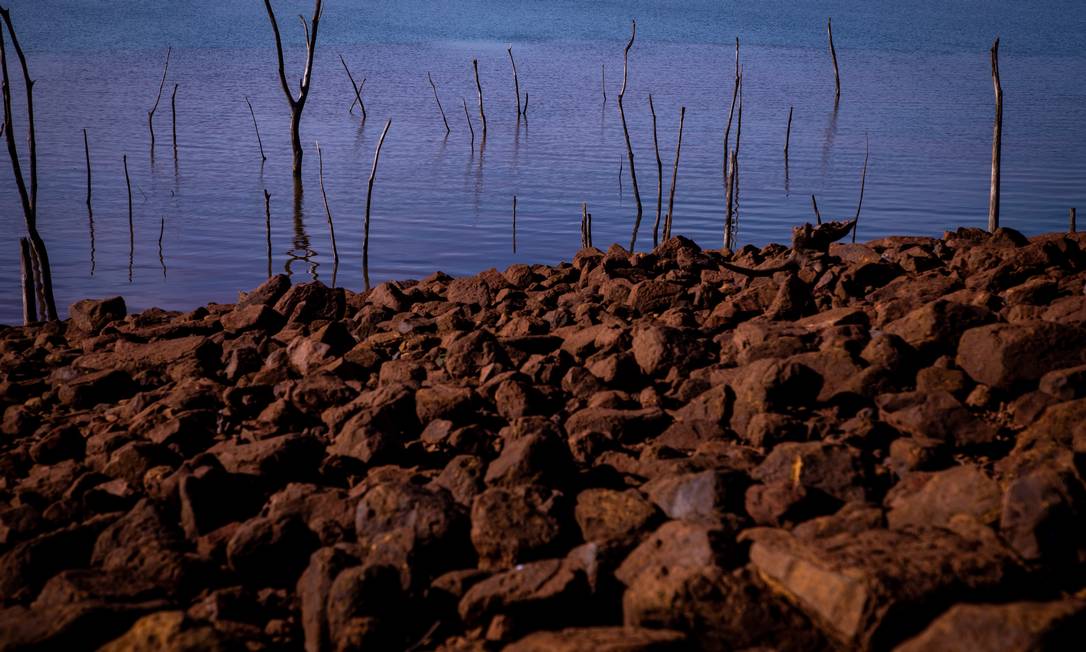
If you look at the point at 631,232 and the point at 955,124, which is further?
the point at 955,124

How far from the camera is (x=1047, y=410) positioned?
3.73 metres

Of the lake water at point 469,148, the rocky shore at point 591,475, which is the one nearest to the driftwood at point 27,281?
the lake water at point 469,148

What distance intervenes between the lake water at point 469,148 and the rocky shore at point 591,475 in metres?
6.02

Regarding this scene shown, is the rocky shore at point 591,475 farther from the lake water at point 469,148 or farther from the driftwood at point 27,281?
the lake water at point 469,148

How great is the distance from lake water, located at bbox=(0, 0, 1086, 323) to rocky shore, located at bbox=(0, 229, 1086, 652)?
6.02m

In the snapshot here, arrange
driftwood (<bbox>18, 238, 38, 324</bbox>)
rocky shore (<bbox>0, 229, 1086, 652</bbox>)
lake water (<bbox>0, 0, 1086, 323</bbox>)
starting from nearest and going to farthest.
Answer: rocky shore (<bbox>0, 229, 1086, 652</bbox>) → driftwood (<bbox>18, 238, 38, 324</bbox>) → lake water (<bbox>0, 0, 1086, 323</bbox>)

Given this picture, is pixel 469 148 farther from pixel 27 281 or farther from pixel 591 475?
pixel 591 475

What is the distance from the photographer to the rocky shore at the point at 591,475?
8.82ft

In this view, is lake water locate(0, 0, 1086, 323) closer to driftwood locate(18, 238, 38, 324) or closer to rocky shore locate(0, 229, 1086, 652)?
driftwood locate(18, 238, 38, 324)

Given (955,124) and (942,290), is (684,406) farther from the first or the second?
(955,124)

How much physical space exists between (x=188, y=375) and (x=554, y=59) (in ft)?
133

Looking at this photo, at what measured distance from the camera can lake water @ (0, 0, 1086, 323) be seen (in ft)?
44.4

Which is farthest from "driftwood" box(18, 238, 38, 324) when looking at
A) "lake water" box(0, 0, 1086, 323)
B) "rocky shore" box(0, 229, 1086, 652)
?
"rocky shore" box(0, 229, 1086, 652)

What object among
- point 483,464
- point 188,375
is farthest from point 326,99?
point 483,464
